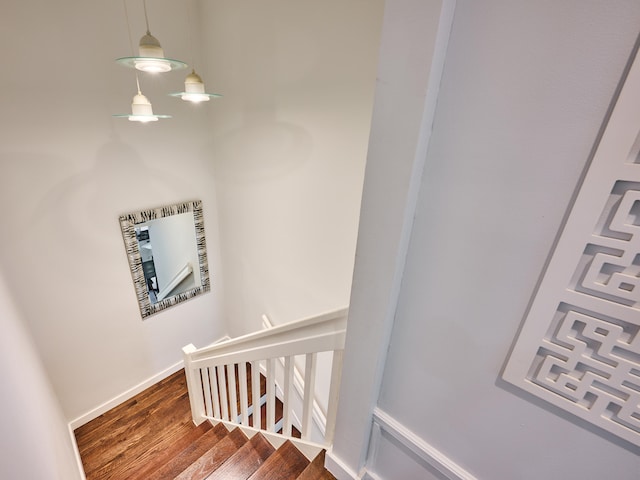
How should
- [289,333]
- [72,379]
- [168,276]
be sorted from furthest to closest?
[168,276]
[72,379]
[289,333]

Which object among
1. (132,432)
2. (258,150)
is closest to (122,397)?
(132,432)

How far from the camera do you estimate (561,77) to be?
0.50 meters

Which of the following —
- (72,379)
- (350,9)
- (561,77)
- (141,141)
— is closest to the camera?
(561,77)

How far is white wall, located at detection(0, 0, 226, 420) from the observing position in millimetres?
1685

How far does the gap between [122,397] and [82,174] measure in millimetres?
2033

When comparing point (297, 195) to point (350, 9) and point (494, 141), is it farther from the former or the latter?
point (494, 141)

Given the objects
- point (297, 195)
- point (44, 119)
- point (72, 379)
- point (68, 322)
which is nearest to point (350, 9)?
point (297, 195)

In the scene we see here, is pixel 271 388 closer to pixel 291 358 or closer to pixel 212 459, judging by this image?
pixel 291 358

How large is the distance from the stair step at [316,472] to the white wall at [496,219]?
54 cm

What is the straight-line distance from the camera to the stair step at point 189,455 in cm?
188

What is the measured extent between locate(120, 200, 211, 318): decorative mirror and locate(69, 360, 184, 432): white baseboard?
75 centimetres

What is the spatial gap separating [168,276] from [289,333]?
1933 mm

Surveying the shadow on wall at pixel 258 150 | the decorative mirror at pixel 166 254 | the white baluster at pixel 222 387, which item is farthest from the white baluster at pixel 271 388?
the decorative mirror at pixel 166 254

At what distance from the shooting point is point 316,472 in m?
1.23
